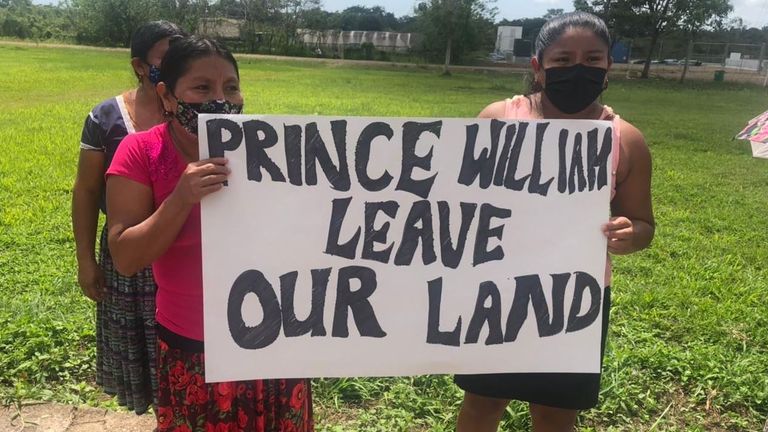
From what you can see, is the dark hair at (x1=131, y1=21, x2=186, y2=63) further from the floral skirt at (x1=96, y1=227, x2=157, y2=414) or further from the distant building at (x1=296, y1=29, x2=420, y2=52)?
the distant building at (x1=296, y1=29, x2=420, y2=52)

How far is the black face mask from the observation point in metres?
1.64

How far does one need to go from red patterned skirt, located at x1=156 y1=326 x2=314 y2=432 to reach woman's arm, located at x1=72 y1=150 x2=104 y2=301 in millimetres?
554

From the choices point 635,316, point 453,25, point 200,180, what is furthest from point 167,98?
point 453,25

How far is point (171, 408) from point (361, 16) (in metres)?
77.8

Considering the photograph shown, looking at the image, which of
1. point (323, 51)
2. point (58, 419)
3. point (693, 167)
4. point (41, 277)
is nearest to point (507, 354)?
point (58, 419)

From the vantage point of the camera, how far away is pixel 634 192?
1.67 metres

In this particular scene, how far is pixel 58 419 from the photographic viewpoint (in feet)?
8.05

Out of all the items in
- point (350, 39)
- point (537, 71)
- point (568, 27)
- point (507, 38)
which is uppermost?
point (507, 38)

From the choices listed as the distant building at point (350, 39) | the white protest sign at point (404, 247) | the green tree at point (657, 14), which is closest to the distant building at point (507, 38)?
the distant building at point (350, 39)

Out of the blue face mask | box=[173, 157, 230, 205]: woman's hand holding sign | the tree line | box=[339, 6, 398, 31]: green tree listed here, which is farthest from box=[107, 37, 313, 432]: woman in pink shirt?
box=[339, 6, 398, 31]: green tree

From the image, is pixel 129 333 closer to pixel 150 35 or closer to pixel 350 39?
pixel 150 35

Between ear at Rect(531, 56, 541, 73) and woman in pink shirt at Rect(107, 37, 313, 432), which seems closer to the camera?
woman in pink shirt at Rect(107, 37, 313, 432)

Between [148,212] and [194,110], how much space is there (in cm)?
26

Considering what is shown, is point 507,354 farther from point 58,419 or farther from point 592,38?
point 58,419
